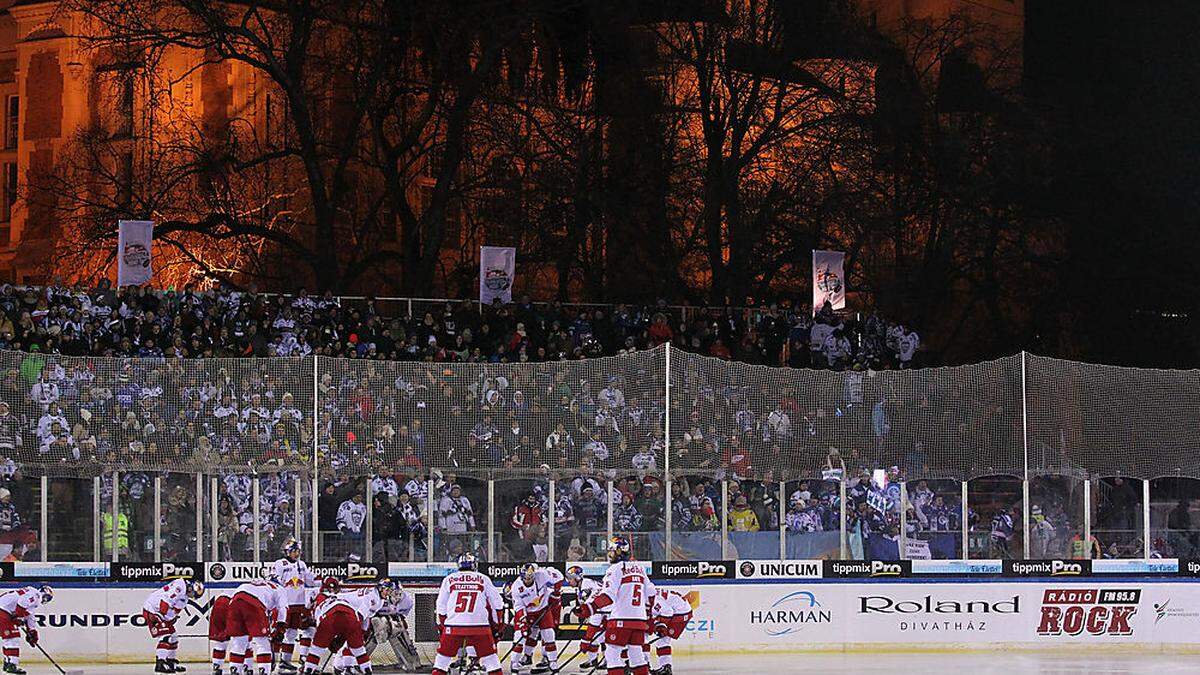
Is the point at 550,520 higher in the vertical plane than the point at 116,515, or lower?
lower

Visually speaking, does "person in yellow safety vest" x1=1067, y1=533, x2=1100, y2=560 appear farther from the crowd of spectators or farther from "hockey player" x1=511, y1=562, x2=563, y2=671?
"hockey player" x1=511, y1=562, x2=563, y2=671

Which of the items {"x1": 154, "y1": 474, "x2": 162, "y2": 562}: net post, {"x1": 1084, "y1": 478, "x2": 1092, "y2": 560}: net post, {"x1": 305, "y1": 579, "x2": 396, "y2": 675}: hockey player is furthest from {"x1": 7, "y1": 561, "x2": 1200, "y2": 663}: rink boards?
{"x1": 154, "y1": 474, "x2": 162, "y2": 562}: net post

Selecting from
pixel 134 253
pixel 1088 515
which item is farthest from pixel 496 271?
pixel 1088 515

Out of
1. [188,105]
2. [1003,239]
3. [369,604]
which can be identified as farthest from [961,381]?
[188,105]

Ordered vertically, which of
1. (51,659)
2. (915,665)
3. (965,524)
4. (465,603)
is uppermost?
(965,524)

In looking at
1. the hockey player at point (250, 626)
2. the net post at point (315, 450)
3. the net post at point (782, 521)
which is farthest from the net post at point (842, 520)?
the hockey player at point (250, 626)

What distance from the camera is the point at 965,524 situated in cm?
2455

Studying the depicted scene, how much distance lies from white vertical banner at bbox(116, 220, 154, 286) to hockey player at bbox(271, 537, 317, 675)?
1196 cm

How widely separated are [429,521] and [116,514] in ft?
12.1

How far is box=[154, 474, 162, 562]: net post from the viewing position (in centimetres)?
2266

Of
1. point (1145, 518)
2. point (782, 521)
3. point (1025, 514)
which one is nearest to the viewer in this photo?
point (782, 521)

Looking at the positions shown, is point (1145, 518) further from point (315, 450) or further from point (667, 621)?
point (315, 450)

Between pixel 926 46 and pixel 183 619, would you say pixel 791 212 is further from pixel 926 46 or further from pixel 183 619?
pixel 183 619

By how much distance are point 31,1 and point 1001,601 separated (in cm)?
4848
